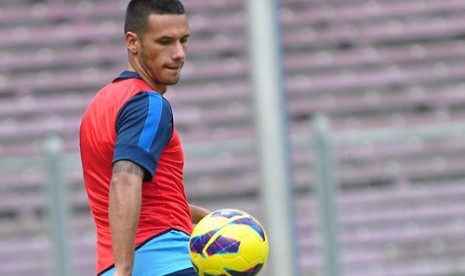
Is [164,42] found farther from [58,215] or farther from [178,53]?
[58,215]

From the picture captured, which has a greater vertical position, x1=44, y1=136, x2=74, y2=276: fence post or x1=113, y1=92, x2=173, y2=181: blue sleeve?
x1=113, y1=92, x2=173, y2=181: blue sleeve

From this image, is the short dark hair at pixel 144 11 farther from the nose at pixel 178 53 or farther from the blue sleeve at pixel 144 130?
the blue sleeve at pixel 144 130

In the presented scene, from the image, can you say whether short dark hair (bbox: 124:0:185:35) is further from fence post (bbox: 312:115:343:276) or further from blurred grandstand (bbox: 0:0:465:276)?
blurred grandstand (bbox: 0:0:465:276)

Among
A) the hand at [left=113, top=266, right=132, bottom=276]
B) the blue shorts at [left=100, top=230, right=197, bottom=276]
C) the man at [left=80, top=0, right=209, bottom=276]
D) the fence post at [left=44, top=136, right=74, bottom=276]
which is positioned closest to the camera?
the hand at [left=113, top=266, right=132, bottom=276]

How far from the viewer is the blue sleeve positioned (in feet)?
13.0

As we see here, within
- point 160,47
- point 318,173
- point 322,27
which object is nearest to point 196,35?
point 322,27

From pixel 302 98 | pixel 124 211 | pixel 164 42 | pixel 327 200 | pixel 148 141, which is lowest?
pixel 327 200

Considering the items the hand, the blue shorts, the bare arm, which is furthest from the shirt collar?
the hand

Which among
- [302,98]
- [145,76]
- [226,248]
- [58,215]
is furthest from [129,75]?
[302,98]

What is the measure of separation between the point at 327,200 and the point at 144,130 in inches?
172

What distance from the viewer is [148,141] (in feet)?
13.1

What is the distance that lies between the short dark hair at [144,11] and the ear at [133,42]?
0.02 meters

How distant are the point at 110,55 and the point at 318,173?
373 centimetres

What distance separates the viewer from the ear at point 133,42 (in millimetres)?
4281
